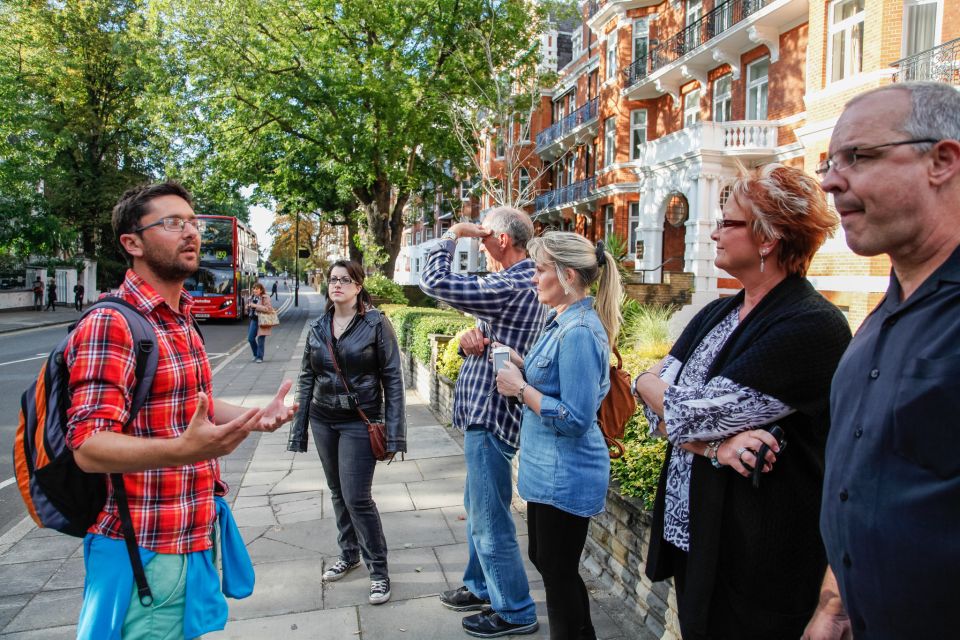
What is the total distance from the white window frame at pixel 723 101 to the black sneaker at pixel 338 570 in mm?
19833

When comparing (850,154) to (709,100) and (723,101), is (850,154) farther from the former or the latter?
(709,100)

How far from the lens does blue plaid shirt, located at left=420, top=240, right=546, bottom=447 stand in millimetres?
3234

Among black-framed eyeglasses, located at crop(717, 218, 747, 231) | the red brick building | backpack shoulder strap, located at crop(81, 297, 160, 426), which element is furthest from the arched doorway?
backpack shoulder strap, located at crop(81, 297, 160, 426)

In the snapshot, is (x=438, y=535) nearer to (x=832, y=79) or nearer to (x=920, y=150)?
(x=920, y=150)

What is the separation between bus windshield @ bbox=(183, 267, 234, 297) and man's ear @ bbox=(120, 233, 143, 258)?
88.3 ft

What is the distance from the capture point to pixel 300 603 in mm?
3771

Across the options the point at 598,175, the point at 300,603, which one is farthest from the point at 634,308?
the point at 598,175

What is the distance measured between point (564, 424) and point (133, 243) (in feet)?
5.67

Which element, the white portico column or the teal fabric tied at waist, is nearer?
the teal fabric tied at waist

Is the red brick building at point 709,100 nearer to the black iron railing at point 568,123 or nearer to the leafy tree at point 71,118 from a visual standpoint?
the black iron railing at point 568,123

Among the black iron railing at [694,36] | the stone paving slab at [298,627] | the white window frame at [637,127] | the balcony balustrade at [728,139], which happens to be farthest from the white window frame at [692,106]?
the stone paving slab at [298,627]

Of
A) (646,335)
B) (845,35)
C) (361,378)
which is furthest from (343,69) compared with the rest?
(361,378)

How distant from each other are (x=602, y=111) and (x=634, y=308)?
17356 mm

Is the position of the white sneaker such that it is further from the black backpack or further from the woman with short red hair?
the woman with short red hair
